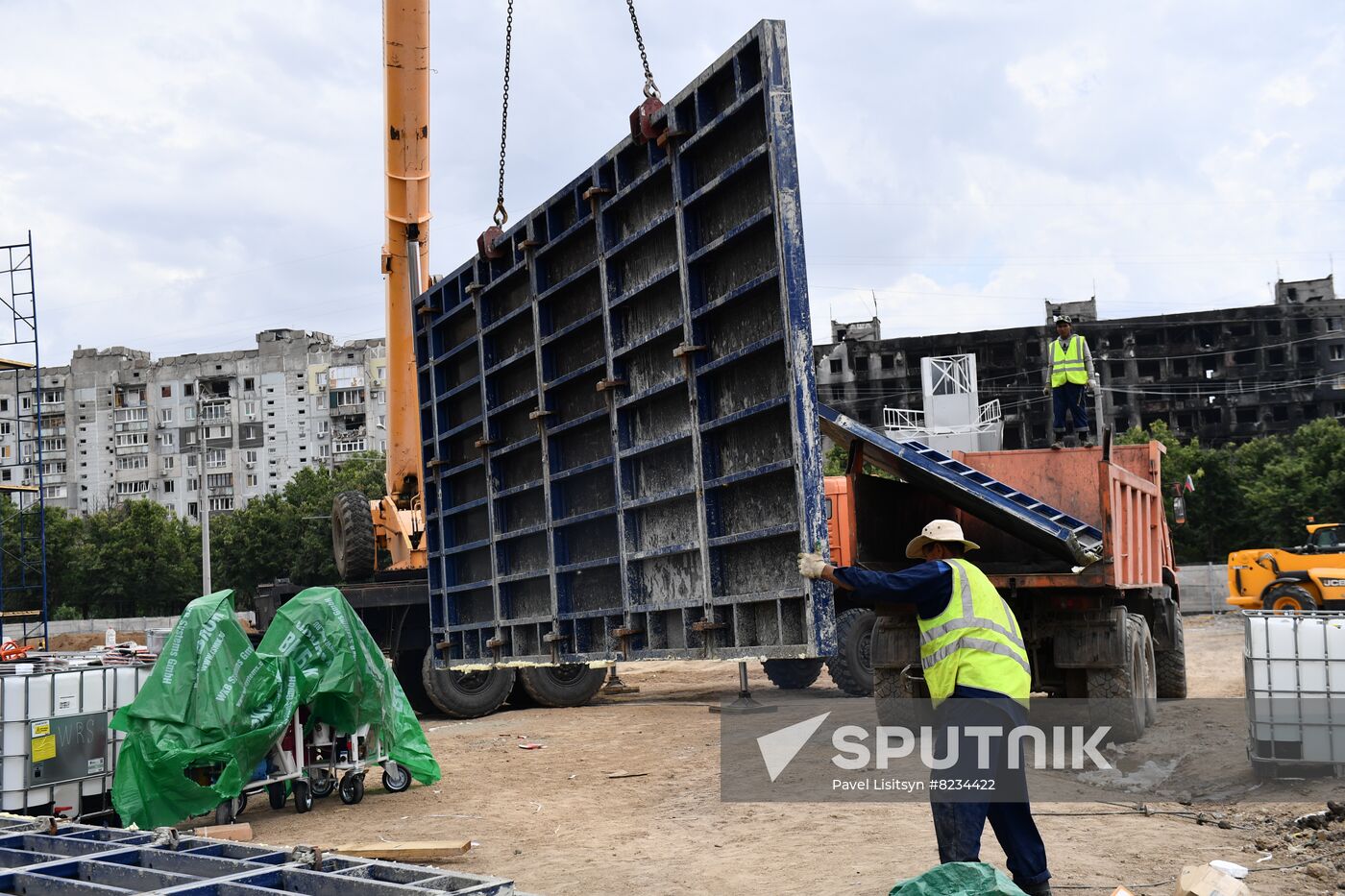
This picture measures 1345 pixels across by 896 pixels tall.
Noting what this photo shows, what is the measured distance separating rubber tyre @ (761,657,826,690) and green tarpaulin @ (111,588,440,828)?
26.7ft

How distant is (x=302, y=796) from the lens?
911 cm

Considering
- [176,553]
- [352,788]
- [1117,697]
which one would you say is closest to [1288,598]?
[1117,697]

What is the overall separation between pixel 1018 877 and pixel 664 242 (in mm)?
3771

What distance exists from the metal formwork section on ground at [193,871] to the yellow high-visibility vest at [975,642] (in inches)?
96.1

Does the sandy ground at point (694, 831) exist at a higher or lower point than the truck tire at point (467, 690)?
lower

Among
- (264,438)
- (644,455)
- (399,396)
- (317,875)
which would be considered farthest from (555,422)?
(264,438)

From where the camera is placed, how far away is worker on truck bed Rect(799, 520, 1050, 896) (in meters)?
5.37

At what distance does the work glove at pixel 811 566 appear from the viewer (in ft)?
18.5

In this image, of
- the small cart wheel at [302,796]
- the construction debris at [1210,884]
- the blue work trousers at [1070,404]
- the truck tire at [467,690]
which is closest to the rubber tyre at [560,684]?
the truck tire at [467,690]

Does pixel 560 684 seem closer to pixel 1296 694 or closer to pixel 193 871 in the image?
pixel 1296 694

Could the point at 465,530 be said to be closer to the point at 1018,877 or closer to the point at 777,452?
the point at 777,452

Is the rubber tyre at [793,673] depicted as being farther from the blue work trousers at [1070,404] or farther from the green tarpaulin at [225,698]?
the green tarpaulin at [225,698]

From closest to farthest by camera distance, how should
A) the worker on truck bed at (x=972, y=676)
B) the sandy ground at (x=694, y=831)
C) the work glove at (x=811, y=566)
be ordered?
the worker on truck bed at (x=972, y=676)
the work glove at (x=811, y=566)
the sandy ground at (x=694, y=831)

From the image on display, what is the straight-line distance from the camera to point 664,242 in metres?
7.14
